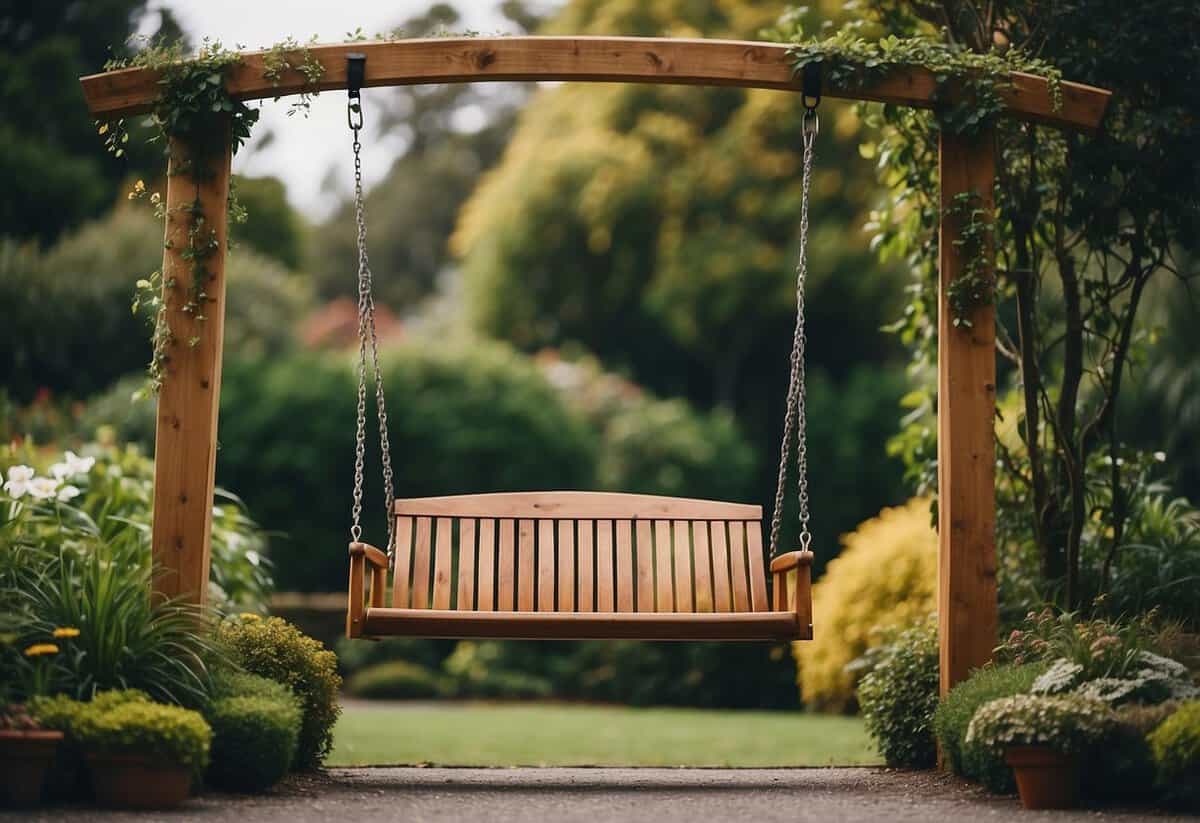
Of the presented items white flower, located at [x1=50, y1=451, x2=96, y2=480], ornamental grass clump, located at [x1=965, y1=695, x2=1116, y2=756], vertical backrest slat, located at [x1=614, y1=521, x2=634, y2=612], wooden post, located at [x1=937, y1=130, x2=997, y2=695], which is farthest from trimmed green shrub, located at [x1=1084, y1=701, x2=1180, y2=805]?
white flower, located at [x1=50, y1=451, x2=96, y2=480]

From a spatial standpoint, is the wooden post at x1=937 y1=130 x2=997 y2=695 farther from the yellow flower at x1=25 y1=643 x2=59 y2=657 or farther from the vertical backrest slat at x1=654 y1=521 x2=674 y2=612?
the yellow flower at x1=25 y1=643 x2=59 y2=657

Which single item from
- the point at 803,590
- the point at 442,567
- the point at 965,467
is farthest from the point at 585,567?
the point at 965,467

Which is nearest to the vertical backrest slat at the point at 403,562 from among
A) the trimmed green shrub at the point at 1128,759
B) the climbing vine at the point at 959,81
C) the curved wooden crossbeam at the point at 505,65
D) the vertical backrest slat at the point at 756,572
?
the vertical backrest slat at the point at 756,572

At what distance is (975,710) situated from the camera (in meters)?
4.60

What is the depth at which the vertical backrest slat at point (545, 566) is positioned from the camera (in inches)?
208

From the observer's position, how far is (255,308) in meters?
14.6

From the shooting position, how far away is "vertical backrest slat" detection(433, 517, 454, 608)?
16.7 ft

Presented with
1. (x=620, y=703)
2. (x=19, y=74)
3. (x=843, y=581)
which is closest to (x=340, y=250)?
(x=19, y=74)

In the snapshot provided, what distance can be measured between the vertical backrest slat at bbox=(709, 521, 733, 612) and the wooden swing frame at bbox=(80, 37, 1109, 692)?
A: 77 centimetres

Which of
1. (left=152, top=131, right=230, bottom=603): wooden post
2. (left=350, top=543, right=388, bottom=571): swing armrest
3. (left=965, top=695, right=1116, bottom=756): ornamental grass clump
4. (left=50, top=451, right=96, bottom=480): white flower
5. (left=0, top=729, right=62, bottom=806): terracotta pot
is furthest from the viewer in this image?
(left=50, top=451, right=96, bottom=480): white flower

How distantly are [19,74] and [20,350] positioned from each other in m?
3.87

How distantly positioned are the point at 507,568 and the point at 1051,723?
2026 mm

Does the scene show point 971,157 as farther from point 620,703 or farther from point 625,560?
point 620,703

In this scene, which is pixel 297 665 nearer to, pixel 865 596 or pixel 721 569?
pixel 721 569
